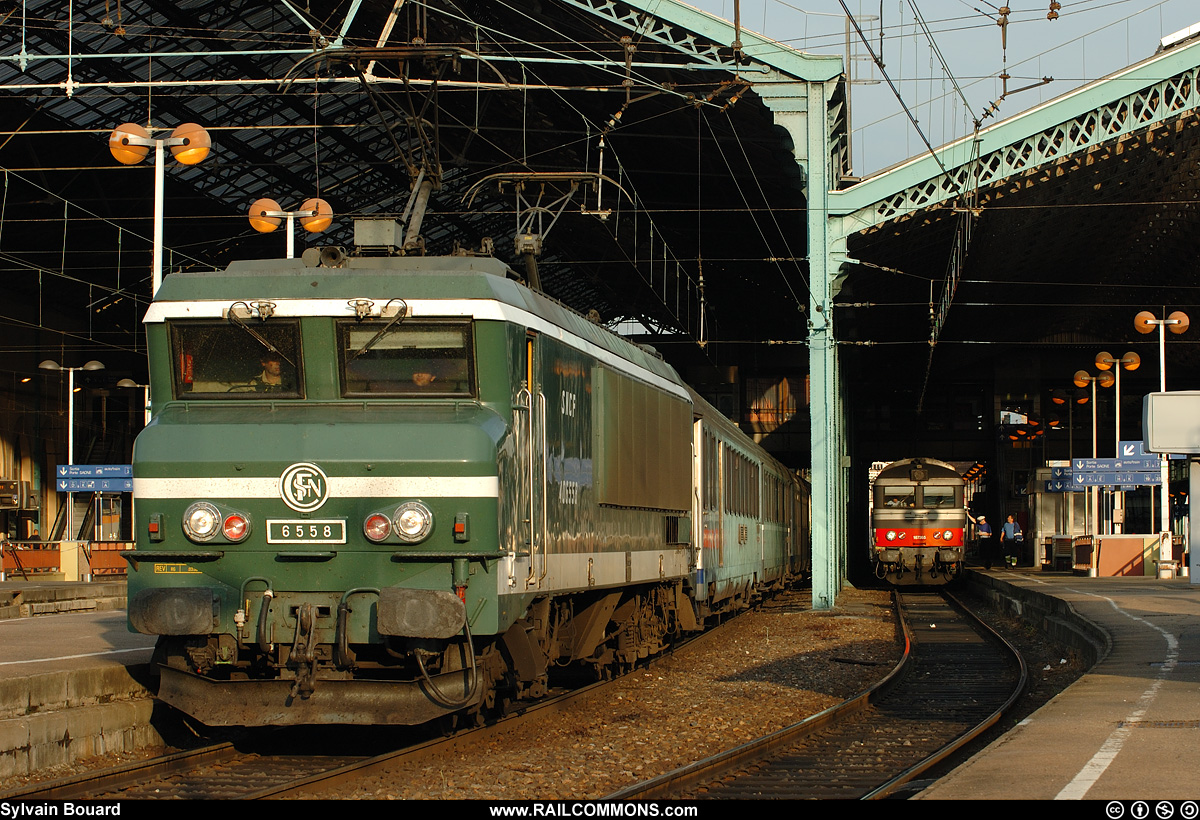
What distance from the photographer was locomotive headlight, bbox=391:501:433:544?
8891 millimetres

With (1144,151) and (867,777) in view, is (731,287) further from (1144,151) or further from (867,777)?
(867,777)

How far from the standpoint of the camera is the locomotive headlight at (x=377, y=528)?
891cm

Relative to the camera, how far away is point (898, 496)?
36.5 meters

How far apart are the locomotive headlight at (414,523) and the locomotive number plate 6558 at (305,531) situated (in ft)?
1.30

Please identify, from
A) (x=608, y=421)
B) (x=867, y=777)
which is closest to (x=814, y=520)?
(x=608, y=421)

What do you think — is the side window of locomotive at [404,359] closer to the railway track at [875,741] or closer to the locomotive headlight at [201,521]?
the locomotive headlight at [201,521]

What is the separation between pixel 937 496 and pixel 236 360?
2906cm

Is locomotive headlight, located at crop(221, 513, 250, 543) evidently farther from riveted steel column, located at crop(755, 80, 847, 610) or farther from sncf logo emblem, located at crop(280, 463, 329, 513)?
riveted steel column, located at crop(755, 80, 847, 610)

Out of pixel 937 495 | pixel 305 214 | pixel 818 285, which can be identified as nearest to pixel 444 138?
pixel 818 285

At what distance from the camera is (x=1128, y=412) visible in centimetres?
6328

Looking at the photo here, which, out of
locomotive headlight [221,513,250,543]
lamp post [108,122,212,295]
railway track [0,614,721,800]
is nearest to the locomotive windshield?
lamp post [108,122,212,295]

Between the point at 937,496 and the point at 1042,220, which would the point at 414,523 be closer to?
the point at 1042,220
